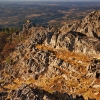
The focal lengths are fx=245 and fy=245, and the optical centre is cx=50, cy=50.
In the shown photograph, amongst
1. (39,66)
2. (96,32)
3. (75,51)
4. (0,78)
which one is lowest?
(0,78)

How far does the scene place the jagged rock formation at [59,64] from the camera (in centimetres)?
7475

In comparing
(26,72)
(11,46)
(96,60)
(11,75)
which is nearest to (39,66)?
(26,72)

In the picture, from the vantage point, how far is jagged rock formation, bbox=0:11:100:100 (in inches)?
2943

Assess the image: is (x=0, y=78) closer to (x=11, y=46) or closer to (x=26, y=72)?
(x=26, y=72)

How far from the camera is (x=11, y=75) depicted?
3770 inches

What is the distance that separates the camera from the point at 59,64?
3351 inches

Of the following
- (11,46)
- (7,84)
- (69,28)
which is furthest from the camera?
(11,46)

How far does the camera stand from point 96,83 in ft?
234

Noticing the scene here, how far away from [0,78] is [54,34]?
27541mm

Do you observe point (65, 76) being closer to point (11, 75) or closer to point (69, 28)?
point (11, 75)

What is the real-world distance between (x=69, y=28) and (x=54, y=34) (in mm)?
11096

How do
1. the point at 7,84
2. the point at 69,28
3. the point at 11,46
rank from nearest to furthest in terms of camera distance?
the point at 7,84
the point at 69,28
the point at 11,46

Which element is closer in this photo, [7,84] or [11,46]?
[7,84]

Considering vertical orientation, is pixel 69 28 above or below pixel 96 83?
above
